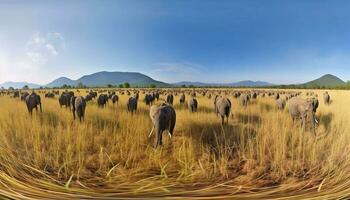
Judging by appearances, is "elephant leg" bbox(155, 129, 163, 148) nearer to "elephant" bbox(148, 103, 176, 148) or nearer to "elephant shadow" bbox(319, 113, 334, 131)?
"elephant" bbox(148, 103, 176, 148)

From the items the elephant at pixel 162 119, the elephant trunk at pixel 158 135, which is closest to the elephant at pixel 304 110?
the elephant at pixel 162 119

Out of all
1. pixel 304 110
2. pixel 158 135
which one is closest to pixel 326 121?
pixel 304 110

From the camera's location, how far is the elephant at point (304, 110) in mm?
6836

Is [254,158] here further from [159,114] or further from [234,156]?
[159,114]

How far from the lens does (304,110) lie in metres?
7.50

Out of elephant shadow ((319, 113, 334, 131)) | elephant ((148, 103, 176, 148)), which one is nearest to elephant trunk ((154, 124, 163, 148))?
elephant ((148, 103, 176, 148))

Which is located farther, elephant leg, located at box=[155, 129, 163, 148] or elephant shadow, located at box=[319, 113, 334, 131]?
elephant shadow, located at box=[319, 113, 334, 131]

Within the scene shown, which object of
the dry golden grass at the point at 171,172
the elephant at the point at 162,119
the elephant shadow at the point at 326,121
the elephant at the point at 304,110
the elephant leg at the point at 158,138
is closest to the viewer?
the dry golden grass at the point at 171,172

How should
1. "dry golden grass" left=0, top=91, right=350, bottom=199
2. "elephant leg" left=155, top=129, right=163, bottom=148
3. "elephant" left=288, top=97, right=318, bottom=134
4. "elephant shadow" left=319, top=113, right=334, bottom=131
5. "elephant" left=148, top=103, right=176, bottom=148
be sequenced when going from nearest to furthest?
"dry golden grass" left=0, top=91, right=350, bottom=199, "elephant leg" left=155, top=129, right=163, bottom=148, "elephant" left=148, top=103, right=176, bottom=148, "elephant shadow" left=319, top=113, right=334, bottom=131, "elephant" left=288, top=97, right=318, bottom=134

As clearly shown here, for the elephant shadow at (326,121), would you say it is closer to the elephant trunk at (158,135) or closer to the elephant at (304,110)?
the elephant at (304,110)

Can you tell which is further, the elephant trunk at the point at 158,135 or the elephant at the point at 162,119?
the elephant at the point at 162,119

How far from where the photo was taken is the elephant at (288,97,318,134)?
269 inches

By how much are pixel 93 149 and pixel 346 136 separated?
3.18m

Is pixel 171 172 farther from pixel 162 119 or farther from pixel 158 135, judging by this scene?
pixel 162 119
